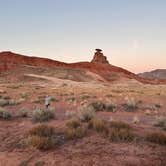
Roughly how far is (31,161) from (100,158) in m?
1.54

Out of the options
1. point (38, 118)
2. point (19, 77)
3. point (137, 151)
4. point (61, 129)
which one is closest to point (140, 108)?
point (38, 118)

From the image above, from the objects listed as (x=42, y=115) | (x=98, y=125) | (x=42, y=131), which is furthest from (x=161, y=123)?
(x=42, y=131)

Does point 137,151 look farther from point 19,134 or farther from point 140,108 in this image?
point 140,108

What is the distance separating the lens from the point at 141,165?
630 centimetres

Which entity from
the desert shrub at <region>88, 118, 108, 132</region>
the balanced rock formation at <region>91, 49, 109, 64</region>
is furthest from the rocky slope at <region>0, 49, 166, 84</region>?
the desert shrub at <region>88, 118, 108, 132</region>

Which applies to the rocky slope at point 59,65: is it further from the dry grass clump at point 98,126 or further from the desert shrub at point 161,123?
the dry grass clump at point 98,126

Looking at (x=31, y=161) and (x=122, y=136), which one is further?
(x=122, y=136)

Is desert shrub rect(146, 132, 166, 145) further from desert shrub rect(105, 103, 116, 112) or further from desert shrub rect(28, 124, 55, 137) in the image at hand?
desert shrub rect(105, 103, 116, 112)

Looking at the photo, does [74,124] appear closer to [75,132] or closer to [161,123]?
[75,132]

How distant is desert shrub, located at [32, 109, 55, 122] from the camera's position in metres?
10.7

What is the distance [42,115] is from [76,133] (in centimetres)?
319

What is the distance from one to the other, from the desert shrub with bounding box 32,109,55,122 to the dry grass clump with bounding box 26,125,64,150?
2159 mm

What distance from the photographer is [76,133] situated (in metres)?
8.06

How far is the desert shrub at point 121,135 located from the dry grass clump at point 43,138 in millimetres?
1336
